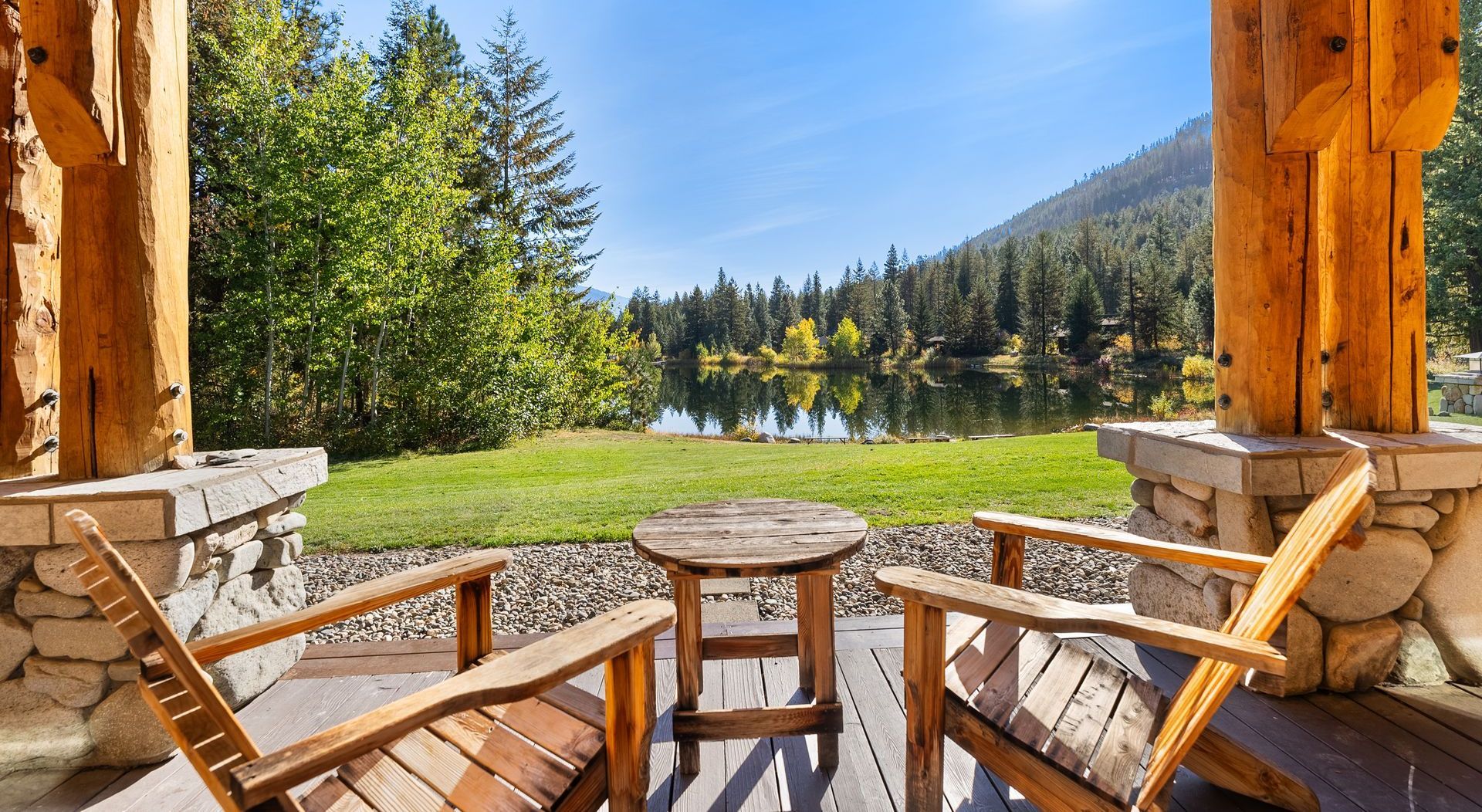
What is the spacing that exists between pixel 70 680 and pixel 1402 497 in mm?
4227

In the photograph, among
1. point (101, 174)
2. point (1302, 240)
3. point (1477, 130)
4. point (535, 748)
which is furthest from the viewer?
point (1477, 130)

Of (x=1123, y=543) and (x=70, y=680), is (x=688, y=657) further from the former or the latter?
(x=70, y=680)

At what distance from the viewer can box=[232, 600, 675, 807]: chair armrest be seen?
788 mm

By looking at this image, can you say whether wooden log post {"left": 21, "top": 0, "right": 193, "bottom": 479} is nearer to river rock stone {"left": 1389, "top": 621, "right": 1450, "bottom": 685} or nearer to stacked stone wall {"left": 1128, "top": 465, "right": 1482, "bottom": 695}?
stacked stone wall {"left": 1128, "top": 465, "right": 1482, "bottom": 695}

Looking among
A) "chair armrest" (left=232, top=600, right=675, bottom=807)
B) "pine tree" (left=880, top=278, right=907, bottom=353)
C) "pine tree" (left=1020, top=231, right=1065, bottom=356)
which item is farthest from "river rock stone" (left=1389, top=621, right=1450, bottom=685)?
"pine tree" (left=880, top=278, right=907, bottom=353)

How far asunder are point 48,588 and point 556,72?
1548 centimetres

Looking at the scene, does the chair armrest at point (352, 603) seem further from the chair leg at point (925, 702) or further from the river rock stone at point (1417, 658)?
the river rock stone at point (1417, 658)

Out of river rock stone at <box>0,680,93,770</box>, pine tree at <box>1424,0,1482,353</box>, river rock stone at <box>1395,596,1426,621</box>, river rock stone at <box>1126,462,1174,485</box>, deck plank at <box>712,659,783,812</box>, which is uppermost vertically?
pine tree at <box>1424,0,1482,353</box>

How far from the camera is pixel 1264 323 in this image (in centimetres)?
236

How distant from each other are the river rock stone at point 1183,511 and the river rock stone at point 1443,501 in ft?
2.09

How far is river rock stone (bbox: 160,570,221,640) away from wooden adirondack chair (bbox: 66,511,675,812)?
941 millimetres

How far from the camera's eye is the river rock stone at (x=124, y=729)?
1.92 meters

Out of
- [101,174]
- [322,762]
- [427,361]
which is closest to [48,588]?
[101,174]

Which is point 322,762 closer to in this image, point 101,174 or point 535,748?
point 535,748
